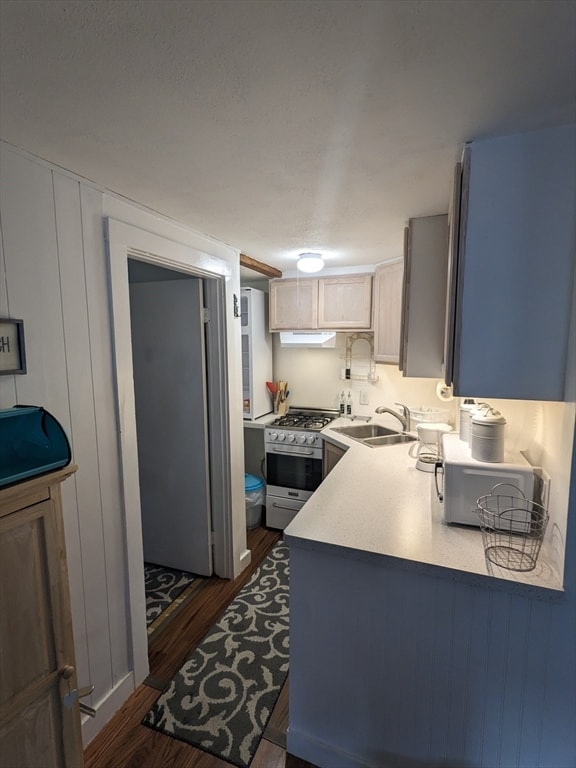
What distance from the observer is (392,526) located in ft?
4.94

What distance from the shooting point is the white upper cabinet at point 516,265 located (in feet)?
3.58

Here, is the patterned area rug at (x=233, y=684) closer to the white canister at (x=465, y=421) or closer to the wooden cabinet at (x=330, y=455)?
the wooden cabinet at (x=330, y=455)

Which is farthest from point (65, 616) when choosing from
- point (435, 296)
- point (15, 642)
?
point (435, 296)

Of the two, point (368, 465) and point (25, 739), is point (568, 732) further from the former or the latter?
point (25, 739)

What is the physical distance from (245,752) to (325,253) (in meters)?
2.71

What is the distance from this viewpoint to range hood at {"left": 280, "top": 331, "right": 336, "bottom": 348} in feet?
10.4

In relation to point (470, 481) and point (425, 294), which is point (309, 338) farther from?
point (470, 481)

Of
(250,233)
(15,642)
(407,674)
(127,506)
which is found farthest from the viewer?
(250,233)

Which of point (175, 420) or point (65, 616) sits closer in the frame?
point (65, 616)

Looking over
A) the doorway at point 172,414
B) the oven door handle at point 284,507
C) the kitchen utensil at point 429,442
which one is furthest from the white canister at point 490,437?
the oven door handle at point 284,507

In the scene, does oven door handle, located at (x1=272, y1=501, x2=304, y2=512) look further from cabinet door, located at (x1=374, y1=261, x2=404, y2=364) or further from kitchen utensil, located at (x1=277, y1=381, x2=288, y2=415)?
cabinet door, located at (x1=374, y1=261, x2=404, y2=364)

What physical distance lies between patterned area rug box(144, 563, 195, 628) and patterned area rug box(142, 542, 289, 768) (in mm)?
399

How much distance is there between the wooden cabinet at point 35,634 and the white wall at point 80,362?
0.42 metres

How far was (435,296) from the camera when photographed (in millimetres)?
1836
